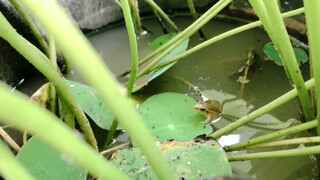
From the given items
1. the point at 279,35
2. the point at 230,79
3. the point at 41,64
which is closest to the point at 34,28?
the point at 41,64

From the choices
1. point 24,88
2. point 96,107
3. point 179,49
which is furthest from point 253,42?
point 24,88

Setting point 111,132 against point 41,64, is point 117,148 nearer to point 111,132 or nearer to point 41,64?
point 111,132

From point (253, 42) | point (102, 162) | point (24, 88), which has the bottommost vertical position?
point (253, 42)

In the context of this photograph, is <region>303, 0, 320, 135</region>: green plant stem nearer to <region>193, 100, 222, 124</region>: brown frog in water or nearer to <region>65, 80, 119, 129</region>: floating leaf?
<region>193, 100, 222, 124</region>: brown frog in water

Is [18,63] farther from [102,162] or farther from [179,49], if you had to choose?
[102,162]

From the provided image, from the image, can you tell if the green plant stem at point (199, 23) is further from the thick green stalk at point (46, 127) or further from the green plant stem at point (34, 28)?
the thick green stalk at point (46, 127)
